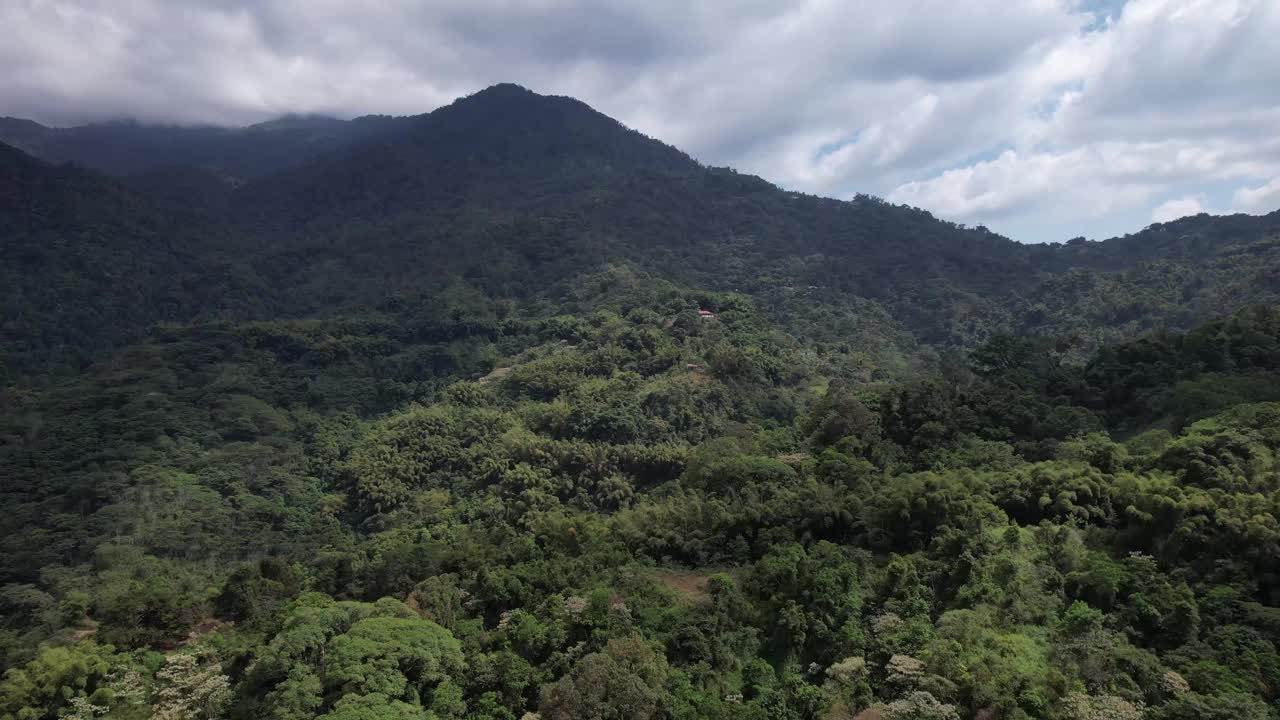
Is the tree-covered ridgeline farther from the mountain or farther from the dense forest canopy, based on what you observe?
the mountain

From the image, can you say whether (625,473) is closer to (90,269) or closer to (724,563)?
(724,563)

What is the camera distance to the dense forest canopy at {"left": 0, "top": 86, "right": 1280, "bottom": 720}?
1770 cm

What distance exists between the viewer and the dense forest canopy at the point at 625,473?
58.1ft

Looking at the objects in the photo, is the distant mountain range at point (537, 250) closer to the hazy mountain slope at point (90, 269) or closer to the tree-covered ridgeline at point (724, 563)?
the hazy mountain slope at point (90, 269)

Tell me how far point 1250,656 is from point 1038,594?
424cm

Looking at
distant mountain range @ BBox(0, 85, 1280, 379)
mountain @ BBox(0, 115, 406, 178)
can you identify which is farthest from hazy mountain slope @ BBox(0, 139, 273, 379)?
mountain @ BBox(0, 115, 406, 178)

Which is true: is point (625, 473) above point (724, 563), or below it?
below

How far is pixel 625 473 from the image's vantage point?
139ft

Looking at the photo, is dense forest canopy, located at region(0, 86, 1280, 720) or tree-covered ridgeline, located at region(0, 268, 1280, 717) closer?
tree-covered ridgeline, located at region(0, 268, 1280, 717)

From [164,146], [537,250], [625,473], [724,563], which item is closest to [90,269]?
[537,250]

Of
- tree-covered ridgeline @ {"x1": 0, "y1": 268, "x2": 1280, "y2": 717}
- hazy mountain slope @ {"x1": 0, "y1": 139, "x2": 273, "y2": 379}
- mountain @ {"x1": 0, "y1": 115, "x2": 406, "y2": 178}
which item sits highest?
mountain @ {"x1": 0, "y1": 115, "x2": 406, "y2": 178}

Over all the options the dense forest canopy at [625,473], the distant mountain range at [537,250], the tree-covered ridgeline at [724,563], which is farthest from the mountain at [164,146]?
the tree-covered ridgeline at [724,563]

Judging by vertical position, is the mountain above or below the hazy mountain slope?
above

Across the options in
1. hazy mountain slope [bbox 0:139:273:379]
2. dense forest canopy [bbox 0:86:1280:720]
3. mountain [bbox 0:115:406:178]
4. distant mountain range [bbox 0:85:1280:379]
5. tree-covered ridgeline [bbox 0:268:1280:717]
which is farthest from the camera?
mountain [bbox 0:115:406:178]
